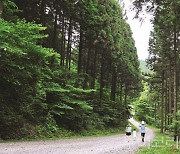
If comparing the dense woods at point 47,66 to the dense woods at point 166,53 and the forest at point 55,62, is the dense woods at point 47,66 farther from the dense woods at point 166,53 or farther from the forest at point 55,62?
the dense woods at point 166,53

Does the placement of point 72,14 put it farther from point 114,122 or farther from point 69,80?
point 114,122

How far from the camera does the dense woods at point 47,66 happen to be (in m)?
13.8

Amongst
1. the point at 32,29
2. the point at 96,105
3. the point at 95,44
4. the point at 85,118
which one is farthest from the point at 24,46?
the point at 96,105

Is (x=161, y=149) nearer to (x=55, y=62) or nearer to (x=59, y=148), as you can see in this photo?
(x=59, y=148)

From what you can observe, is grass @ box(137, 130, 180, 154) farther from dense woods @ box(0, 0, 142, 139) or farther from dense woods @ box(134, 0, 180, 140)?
dense woods @ box(0, 0, 142, 139)

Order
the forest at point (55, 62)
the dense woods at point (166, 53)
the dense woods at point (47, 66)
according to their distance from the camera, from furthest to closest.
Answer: the dense woods at point (47, 66) → the forest at point (55, 62) → the dense woods at point (166, 53)

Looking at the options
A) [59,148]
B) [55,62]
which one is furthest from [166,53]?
[59,148]

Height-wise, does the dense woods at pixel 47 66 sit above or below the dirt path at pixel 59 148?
above

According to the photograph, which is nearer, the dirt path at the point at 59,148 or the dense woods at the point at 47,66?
the dirt path at the point at 59,148

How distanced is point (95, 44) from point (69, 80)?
7.78m

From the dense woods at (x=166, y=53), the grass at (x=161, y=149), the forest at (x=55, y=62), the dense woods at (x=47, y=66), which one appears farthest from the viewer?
the dense woods at (x=47, y=66)

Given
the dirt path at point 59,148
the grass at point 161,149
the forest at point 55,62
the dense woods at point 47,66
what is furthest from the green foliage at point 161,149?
the dense woods at point 47,66

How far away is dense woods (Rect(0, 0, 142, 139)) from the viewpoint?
13812mm

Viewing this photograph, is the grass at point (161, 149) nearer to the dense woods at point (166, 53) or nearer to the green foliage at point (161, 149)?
the green foliage at point (161, 149)
